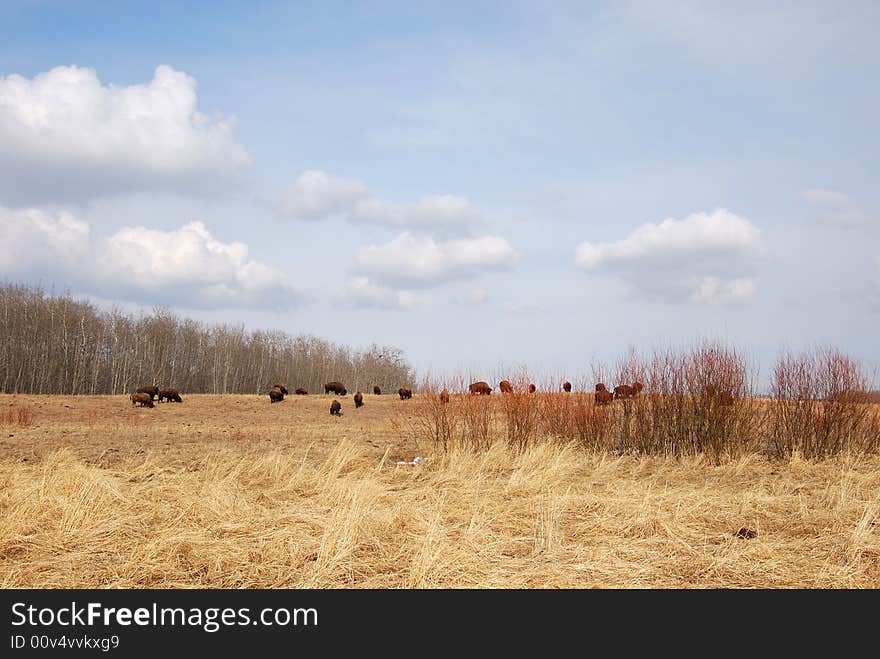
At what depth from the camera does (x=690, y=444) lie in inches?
450

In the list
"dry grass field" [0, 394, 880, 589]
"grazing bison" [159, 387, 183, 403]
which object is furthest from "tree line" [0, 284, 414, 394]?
"dry grass field" [0, 394, 880, 589]

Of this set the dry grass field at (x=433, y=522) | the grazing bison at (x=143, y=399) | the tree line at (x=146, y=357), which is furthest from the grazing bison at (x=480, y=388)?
the tree line at (x=146, y=357)

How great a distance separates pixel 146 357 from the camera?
44469mm

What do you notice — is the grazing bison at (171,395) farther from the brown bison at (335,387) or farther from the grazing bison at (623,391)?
the grazing bison at (623,391)

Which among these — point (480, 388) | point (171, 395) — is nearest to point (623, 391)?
point (480, 388)

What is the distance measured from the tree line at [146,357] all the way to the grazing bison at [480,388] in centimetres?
3334

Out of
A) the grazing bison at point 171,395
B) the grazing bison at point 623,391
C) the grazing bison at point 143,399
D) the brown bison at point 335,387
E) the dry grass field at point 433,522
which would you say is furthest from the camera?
the brown bison at point 335,387

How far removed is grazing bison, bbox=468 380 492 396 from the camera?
11834 mm

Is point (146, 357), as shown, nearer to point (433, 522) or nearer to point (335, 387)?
A: point (335, 387)

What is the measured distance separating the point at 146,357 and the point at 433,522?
143 ft

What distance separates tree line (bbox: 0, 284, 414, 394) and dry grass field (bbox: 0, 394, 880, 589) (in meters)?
32.5

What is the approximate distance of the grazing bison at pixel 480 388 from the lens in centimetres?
1183

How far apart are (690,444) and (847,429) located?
2785 millimetres

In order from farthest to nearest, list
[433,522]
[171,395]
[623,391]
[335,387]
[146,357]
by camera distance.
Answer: [146,357]
[335,387]
[171,395]
[623,391]
[433,522]
